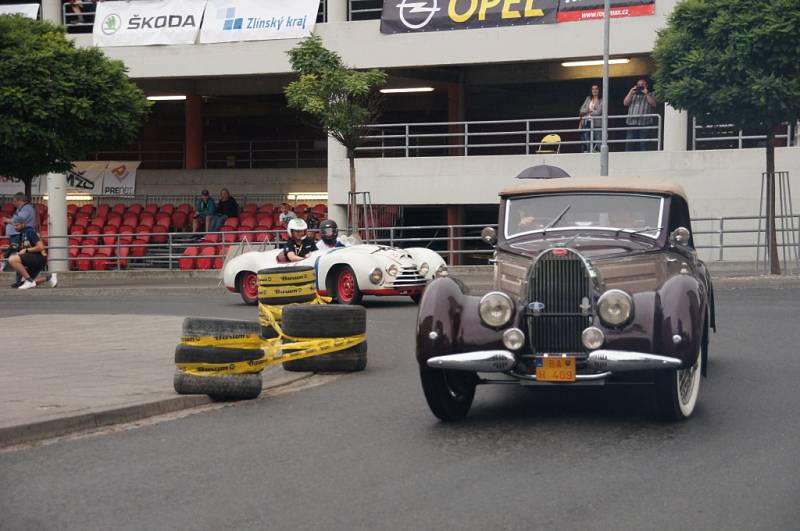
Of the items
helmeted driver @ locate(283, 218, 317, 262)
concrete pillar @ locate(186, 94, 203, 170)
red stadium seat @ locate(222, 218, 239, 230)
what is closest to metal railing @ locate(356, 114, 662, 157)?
red stadium seat @ locate(222, 218, 239, 230)

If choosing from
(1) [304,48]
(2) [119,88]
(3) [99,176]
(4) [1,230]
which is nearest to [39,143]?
(2) [119,88]

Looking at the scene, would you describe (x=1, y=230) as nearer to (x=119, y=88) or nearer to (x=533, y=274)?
(x=119, y=88)

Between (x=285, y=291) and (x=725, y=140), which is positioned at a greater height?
(x=725, y=140)

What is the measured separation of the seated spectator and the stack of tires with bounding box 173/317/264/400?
16.3 meters

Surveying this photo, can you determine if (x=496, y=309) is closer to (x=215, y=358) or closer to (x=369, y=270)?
(x=215, y=358)

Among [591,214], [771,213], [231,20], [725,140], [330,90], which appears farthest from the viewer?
[231,20]

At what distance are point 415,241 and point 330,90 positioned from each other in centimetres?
559

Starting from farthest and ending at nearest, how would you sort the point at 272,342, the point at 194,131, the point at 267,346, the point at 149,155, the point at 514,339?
the point at 149,155, the point at 194,131, the point at 272,342, the point at 267,346, the point at 514,339

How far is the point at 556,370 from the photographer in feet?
27.8

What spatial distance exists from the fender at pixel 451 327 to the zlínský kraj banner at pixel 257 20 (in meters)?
24.0

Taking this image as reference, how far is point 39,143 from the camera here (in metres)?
24.8

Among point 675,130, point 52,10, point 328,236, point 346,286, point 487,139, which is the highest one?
point 52,10

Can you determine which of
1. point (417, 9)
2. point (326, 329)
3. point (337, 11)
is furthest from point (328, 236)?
point (337, 11)

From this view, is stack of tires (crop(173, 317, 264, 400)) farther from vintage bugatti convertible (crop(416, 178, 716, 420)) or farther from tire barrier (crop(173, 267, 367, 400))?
vintage bugatti convertible (crop(416, 178, 716, 420))
